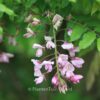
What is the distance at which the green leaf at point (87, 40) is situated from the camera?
2.42 metres

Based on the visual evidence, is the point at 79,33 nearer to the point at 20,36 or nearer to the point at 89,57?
the point at 20,36

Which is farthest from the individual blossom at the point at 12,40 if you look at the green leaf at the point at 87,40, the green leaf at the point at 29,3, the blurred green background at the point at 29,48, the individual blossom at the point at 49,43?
the green leaf at the point at 87,40

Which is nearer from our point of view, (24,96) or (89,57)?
(89,57)

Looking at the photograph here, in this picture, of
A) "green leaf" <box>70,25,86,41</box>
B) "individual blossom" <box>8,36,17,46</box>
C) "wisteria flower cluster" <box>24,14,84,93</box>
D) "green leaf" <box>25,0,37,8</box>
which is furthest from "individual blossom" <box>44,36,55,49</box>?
"individual blossom" <box>8,36,17,46</box>

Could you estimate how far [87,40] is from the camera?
246cm

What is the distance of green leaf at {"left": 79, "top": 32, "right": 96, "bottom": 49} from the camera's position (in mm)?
2416

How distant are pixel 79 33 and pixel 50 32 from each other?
197mm

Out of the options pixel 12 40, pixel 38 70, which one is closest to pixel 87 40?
pixel 38 70

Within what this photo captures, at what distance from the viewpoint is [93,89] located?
203 inches

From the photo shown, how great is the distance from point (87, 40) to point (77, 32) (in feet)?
0.29

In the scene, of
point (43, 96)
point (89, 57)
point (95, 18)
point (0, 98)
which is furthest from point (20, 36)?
point (0, 98)

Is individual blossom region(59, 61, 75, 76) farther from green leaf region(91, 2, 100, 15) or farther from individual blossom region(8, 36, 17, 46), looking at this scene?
individual blossom region(8, 36, 17, 46)

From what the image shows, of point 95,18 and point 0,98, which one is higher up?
point 95,18

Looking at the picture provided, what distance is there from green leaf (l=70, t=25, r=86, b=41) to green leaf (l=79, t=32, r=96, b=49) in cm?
3
